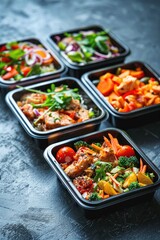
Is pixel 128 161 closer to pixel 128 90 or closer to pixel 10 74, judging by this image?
pixel 128 90

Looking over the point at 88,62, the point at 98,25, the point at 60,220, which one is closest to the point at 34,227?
the point at 60,220

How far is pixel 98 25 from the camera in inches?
234

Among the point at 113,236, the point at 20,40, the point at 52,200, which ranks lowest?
the point at 113,236

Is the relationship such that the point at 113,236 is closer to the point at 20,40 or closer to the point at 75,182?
the point at 75,182

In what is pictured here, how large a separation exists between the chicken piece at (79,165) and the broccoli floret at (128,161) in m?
0.24

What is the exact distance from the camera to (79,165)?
3.87 m

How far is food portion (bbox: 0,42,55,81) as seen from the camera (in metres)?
5.10

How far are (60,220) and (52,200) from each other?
0.22 m

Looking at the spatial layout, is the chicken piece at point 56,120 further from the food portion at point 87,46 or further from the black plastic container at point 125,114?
the food portion at point 87,46

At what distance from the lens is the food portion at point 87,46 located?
5305 millimetres

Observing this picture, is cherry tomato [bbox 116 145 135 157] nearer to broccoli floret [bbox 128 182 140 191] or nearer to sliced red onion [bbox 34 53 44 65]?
broccoli floret [bbox 128 182 140 191]

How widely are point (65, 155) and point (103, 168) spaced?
1.15ft

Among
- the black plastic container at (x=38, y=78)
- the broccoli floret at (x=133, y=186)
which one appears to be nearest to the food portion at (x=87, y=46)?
the black plastic container at (x=38, y=78)

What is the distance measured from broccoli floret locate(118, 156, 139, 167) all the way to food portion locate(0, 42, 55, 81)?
1596 mm
